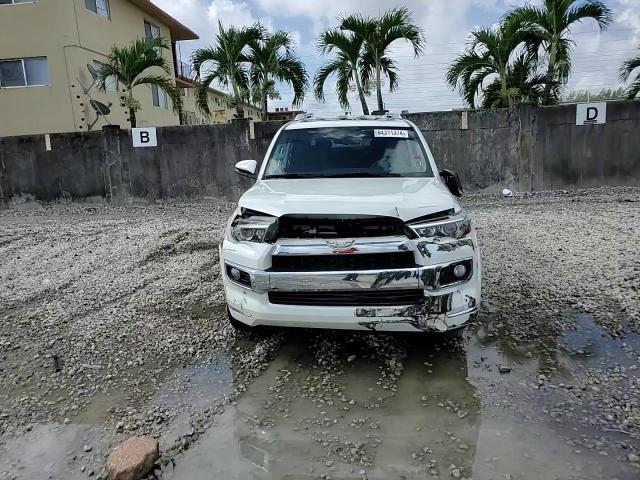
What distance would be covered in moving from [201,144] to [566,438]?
11665 mm

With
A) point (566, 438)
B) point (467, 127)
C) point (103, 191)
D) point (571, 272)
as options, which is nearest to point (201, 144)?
point (103, 191)

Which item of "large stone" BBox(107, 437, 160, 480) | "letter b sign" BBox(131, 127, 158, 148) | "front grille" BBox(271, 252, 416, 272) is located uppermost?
"letter b sign" BBox(131, 127, 158, 148)

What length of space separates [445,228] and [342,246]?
2.40 ft

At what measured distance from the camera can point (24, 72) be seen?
18.5 m

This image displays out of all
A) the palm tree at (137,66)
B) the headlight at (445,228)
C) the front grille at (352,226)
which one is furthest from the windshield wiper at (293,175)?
the palm tree at (137,66)

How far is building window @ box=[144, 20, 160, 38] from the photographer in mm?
23984

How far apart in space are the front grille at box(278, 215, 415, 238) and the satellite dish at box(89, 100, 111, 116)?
61.3ft

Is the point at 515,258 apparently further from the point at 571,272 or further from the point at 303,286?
the point at 303,286

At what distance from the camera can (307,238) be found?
11.2 ft

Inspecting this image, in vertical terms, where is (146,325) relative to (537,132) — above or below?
below

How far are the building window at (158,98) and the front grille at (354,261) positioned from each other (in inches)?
901

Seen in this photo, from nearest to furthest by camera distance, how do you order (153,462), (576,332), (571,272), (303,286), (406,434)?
(153,462) < (406,434) < (303,286) < (576,332) < (571,272)

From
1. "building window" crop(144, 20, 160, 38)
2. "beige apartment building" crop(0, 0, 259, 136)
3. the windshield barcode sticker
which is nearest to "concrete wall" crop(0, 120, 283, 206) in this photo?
"beige apartment building" crop(0, 0, 259, 136)

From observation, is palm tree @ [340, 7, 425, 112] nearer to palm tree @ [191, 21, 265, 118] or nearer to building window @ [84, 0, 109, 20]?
palm tree @ [191, 21, 265, 118]
